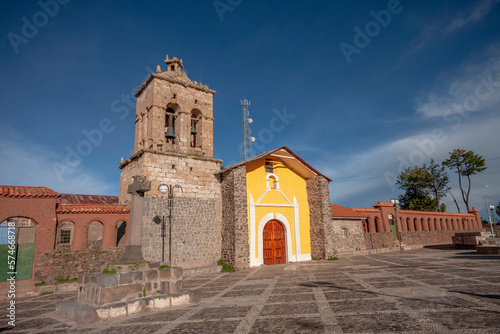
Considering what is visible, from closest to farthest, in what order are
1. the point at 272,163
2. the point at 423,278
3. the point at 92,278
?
the point at 92,278, the point at 423,278, the point at 272,163

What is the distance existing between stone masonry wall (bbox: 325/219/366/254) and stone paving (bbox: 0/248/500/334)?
408 inches

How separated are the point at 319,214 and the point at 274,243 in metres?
3.36

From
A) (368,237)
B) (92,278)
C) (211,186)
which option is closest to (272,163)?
(211,186)

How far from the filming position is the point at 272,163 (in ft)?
55.9

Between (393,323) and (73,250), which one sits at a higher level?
(73,250)

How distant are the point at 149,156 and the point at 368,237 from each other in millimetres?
16358

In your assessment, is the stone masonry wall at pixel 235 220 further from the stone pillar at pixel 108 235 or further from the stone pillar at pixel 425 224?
the stone pillar at pixel 425 224

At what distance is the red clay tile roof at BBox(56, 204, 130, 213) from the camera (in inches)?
440

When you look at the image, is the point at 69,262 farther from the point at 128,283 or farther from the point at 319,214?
the point at 319,214

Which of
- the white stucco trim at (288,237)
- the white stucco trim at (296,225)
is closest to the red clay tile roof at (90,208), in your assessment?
the white stucco trim at (288,237)

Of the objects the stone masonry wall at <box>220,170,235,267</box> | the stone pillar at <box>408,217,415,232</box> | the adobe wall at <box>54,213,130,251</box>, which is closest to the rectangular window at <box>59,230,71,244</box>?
the adobe wall at <box>54,213,130,251</box>

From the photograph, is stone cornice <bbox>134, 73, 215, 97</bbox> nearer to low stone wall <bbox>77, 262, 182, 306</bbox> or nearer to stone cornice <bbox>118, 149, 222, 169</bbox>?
stone cornice <bbox>118, 149, 222, 169</bbox>

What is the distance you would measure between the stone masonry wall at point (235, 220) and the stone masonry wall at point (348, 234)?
7.44 m

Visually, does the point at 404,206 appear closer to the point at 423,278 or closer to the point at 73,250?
the point at 423,278
